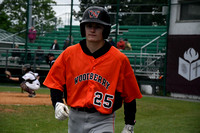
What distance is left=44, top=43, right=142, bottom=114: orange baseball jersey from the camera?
394 centimetres

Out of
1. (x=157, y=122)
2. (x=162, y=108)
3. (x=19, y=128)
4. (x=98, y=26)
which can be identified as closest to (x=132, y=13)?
(x=162, y=108)

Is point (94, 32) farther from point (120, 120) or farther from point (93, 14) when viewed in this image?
point (120, 120)

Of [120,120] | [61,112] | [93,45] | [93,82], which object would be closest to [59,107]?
[61,112]

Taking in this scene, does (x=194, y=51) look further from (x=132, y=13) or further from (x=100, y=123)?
(x=100, y=123)

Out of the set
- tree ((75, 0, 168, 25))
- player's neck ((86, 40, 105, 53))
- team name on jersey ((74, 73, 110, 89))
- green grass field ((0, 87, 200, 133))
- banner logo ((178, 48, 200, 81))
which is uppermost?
tree ((75, 0, 168, 25))

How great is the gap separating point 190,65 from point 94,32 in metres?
12.4

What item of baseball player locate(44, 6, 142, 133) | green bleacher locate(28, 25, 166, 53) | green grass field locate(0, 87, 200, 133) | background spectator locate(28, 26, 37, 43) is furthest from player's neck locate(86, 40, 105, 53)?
background spectator locate(28, 26, 37, 43)

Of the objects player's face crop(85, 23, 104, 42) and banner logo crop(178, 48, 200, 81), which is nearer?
player's face crop(85, 23, 104, 42)

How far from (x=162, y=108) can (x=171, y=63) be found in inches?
191

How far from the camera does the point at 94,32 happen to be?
3992 millimetres

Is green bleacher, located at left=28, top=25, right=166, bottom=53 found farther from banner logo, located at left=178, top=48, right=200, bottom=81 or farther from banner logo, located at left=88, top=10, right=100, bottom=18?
banner logo, located at left=88, top=10, right=100, bottom=18

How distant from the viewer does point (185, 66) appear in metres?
16.0

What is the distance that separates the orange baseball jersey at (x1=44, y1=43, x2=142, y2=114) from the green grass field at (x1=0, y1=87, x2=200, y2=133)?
3821 mm

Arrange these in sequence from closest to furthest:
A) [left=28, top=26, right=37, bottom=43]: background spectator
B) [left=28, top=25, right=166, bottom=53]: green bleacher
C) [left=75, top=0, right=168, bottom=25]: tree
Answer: [left=75, top=0, right=168, bottom=25]: tree < [left=28, top=25, right=166, bottom=53]: green bleacher < [left=28, top=26, right=37, bottom=43]: background spectator
